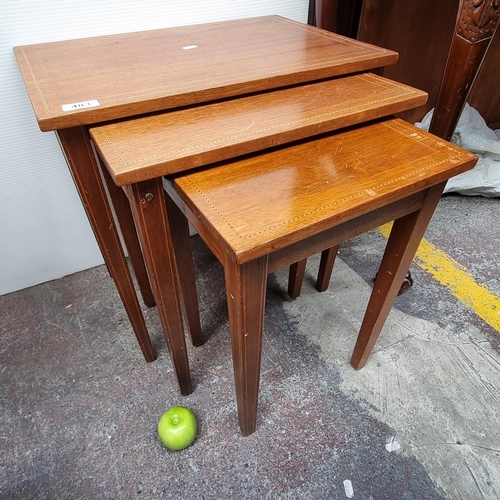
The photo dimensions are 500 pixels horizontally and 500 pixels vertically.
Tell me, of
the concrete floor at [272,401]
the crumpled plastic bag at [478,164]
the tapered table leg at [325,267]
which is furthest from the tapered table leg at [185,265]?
the crumpled plastic bag at [478,164]

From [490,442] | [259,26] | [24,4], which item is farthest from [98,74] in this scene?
[490,442]

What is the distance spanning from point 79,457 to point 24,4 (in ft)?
4.03

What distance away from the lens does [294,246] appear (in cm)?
68

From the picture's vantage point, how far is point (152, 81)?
86 cm

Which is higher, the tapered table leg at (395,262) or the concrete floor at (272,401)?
the tapered table leg at (395,262)

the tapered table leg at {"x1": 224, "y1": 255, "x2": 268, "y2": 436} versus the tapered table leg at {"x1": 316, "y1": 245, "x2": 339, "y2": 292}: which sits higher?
the tapered table leg at {"x1": 224, "y1": 255, "x2": 268, "y2": 436}

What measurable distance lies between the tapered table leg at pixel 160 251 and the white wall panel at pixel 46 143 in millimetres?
702

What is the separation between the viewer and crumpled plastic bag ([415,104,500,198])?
6.24 feet

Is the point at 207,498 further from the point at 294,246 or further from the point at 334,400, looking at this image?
the point at 294,246

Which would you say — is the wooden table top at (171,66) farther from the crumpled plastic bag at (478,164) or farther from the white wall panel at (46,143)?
the crumpled plastic bag at (478,164)

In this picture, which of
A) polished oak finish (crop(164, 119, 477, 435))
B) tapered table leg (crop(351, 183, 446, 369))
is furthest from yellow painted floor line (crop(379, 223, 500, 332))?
polished oak finish (crop(164, 119, 477, 435))

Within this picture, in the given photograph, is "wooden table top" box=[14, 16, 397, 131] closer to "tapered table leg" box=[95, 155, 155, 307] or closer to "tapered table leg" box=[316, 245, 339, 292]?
"tapered table leg" box=[95, 155, 155, 307]

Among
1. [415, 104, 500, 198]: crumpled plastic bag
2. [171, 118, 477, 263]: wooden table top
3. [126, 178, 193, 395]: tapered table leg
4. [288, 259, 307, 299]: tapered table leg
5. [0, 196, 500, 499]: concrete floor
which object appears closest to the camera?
[171, 118, 477, 263]: wooden table top

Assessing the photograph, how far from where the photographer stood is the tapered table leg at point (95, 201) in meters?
0.77
